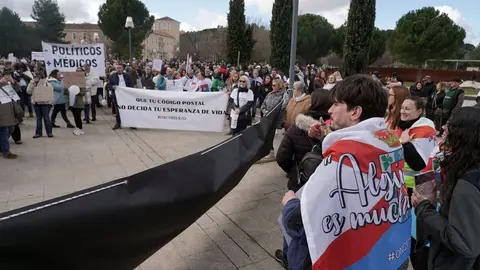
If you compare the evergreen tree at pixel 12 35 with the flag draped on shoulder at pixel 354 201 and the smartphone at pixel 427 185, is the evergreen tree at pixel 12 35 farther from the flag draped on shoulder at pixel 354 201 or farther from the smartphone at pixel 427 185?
the flag draped on shoulder at pixel 354 201

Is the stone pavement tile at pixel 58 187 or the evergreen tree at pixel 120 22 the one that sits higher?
the evergreen tree at pixel 120 22

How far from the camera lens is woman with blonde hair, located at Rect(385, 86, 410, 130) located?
11.7ft

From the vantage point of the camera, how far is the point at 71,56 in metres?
10.1

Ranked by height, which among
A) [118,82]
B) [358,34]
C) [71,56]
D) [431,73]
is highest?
[358,34]

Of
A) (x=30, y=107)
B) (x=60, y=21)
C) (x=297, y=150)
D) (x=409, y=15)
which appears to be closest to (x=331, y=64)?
(x=409, y=15)

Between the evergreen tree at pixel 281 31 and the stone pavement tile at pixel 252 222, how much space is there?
18046 mm

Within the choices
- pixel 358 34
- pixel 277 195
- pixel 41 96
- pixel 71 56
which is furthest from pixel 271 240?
pixel 358 34

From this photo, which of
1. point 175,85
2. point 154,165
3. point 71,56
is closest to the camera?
point 154,165

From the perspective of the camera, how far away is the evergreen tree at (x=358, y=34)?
53.6 ft

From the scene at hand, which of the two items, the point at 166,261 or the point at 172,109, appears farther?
the point at 172,109

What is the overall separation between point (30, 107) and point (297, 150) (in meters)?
11.2

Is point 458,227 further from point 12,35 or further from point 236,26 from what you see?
point 12,35

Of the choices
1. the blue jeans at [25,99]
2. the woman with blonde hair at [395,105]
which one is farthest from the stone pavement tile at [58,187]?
the blue jeans at [25,99]

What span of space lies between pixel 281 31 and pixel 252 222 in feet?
60.7
